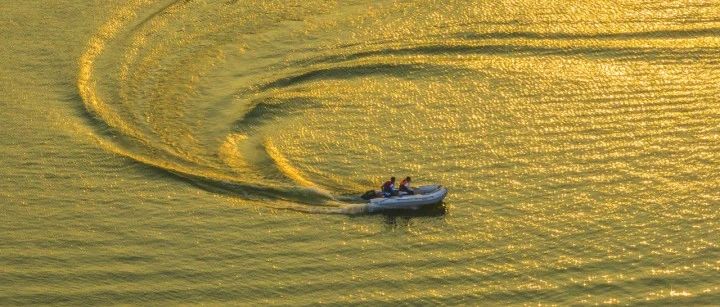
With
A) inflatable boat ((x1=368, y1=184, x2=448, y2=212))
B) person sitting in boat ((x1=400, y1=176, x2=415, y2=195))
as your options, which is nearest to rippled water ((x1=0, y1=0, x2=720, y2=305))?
inflatable boat ((x1=368, y1=184, x2=448, y2=212))

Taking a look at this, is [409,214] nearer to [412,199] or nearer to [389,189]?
[412,199]

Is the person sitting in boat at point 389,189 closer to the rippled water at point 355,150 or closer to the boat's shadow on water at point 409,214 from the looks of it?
the boat's shadow on water at point 409,214

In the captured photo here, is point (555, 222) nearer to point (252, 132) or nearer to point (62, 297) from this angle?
point (252, 132)

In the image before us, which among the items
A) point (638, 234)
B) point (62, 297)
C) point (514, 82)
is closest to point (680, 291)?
point (638, 234)

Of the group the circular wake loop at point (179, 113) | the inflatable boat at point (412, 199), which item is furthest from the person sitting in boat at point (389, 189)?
the circular wake loop at point (179, 113)

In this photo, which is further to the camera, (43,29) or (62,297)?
(43,29)
